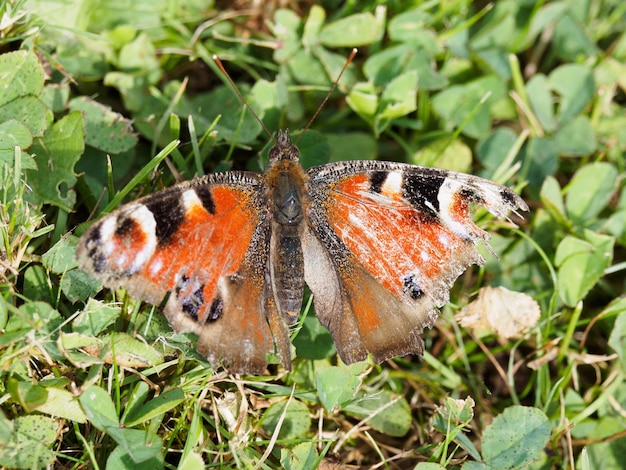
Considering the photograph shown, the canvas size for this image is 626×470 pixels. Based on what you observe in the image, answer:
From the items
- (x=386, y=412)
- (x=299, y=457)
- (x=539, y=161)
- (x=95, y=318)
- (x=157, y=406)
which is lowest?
(x=386, y=412)

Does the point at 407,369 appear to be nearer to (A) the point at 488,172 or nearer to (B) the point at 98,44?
(A) the point at 488,172

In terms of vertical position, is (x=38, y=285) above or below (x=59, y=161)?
below

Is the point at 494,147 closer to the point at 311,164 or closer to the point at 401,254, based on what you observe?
the point at 311,164

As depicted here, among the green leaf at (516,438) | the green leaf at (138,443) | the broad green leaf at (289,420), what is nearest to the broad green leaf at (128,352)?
the green leaf at (138,443)

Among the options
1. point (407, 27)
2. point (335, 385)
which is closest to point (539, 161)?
point (407, 27)

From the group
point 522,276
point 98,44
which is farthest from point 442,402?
point 98,44
